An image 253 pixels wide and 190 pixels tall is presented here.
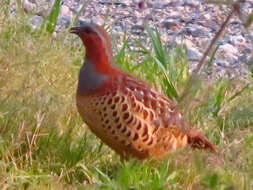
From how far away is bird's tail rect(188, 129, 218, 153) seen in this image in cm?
→ 459

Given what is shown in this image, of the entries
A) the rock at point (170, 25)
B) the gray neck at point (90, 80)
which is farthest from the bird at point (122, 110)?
the rock at point (170, 25)

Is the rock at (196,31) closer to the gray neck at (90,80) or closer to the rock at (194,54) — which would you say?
the rock at (194,54)

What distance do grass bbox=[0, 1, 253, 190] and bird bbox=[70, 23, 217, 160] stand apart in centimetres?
10

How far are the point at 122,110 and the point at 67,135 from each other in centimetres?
47

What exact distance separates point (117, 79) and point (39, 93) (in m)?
0.61

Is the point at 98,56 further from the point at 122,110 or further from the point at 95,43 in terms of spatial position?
the point at 122,110

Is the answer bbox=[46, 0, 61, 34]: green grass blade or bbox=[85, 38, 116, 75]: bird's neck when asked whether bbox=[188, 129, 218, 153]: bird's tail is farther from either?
bbox=[46, 0, 61, 34]: green grass blade

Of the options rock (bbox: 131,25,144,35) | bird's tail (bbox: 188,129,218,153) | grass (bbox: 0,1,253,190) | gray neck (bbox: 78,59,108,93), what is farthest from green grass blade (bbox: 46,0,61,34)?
bird's tail (bbox: 188,129,218,153)

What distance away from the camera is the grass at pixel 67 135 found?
4.06 metres

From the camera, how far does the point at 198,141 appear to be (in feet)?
15.2

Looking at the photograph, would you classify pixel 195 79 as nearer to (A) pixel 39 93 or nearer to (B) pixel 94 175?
(B) pixel 94 175

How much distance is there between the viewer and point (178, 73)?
5.79m

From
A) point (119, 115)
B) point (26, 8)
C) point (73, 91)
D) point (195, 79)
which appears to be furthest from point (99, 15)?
point (195, 79)

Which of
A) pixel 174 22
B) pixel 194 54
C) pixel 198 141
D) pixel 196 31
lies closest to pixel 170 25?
pixel 174 22
